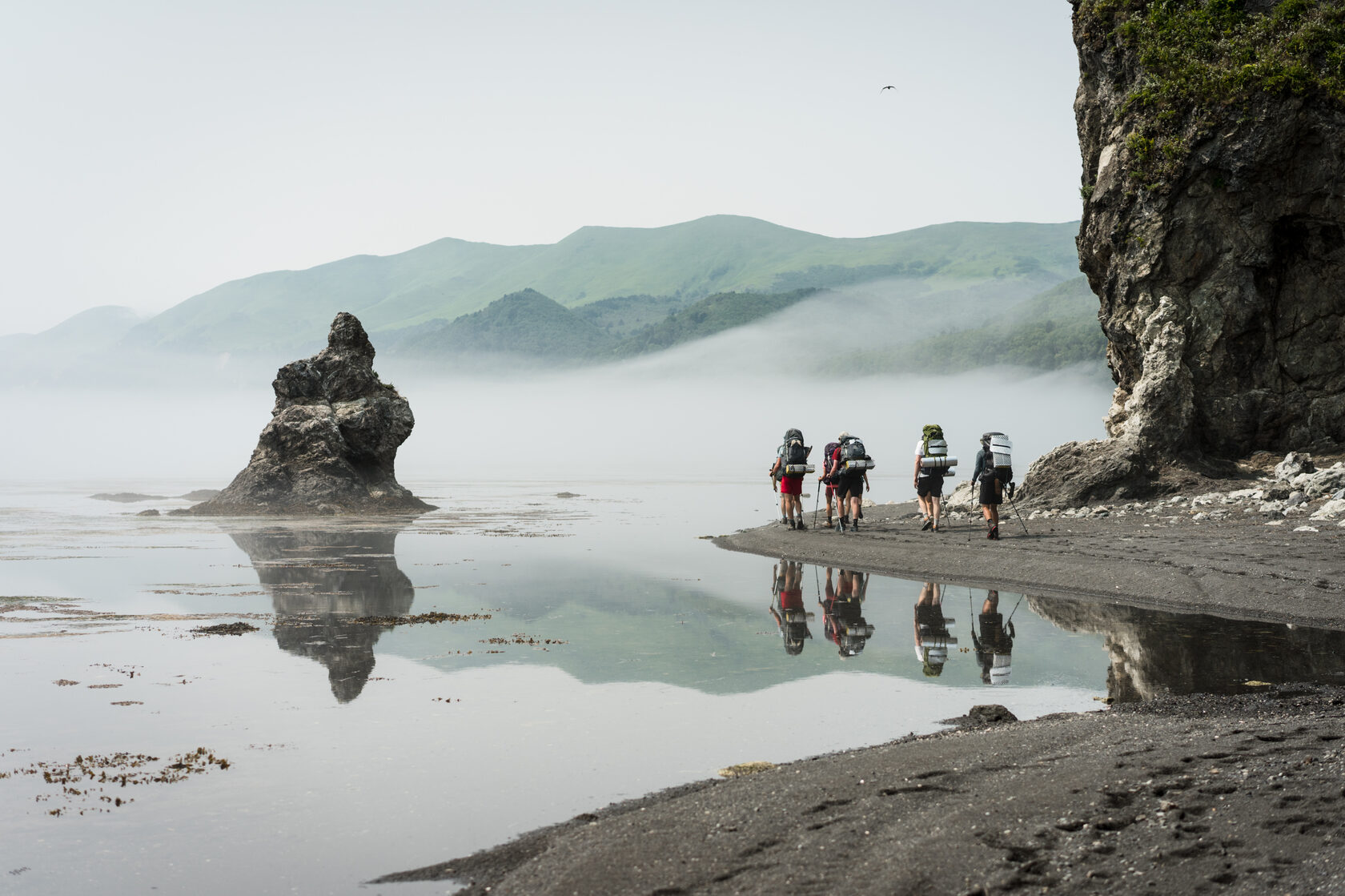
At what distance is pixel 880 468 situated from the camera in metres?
88.4

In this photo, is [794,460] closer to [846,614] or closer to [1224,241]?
[846,614]

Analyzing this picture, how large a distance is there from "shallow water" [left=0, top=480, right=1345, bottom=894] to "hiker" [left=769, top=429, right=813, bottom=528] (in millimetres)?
4974

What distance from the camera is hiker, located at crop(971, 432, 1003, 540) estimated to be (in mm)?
19312

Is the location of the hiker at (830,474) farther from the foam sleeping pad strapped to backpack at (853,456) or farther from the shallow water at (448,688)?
the shallow water at (448,688)

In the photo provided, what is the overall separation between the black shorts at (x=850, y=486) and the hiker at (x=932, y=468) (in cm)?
154

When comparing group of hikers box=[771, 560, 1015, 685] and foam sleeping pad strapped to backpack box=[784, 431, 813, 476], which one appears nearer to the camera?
group of hikers box=[771, 560, 1015, 685]

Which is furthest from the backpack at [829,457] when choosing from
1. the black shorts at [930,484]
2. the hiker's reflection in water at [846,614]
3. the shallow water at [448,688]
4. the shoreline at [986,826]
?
the shoreline at [986,826]

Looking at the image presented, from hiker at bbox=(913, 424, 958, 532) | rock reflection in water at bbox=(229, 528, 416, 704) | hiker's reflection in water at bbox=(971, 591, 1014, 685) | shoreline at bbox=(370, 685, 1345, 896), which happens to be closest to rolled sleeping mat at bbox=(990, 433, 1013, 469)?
hiker at bbox=(913, 424, 958, 532)

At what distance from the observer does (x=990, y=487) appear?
64.0 ft

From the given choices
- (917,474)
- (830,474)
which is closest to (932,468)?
(917,474)

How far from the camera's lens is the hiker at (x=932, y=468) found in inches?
819

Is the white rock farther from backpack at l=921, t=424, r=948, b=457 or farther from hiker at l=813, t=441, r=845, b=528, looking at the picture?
hiker at l=813, t=441, r=845, b=528

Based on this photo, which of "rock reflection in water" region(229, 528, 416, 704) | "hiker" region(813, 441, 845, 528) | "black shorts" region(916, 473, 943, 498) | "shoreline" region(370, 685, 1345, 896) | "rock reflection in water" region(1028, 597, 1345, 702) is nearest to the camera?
"shoreline" region(370, 685, 1345, 896)

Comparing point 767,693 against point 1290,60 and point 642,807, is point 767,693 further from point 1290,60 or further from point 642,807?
point 1290,60
